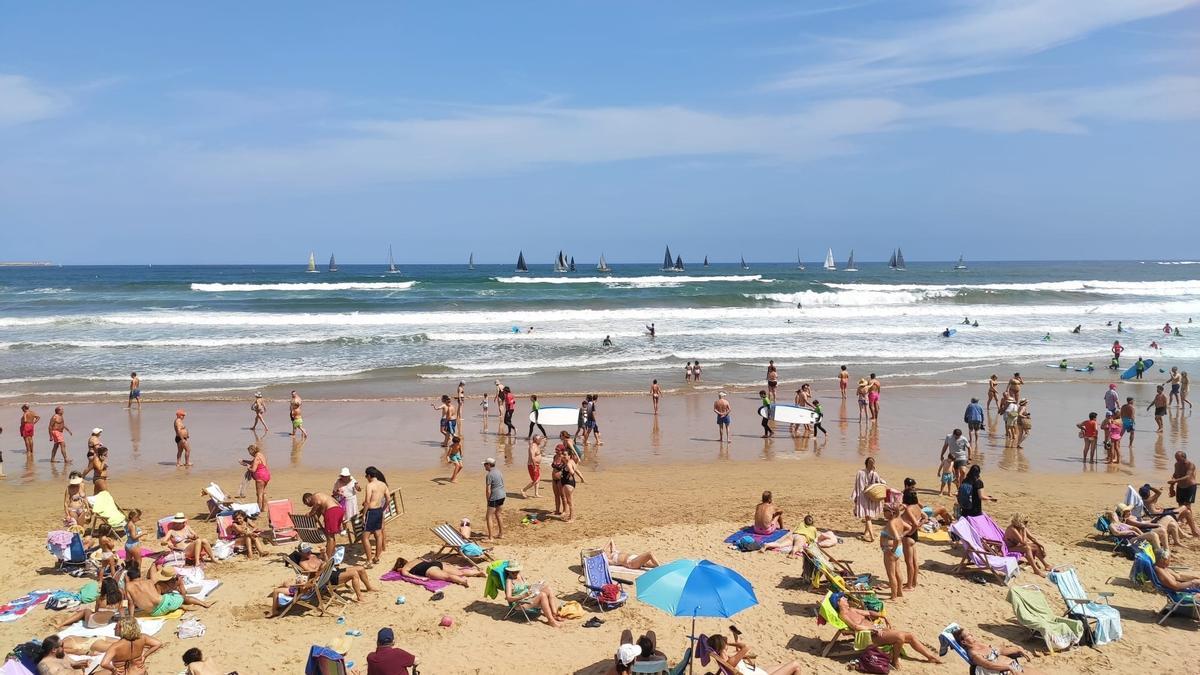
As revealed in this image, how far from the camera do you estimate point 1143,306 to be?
49.4 meters

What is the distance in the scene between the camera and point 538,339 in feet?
115

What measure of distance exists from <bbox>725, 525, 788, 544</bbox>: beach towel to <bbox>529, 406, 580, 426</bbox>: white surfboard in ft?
20.7

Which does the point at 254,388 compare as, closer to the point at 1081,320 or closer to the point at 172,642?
the point at 172,642

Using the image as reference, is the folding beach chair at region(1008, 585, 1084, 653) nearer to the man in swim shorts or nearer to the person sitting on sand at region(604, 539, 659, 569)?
the person sitting on sand at region(604, 539, 659, 569)

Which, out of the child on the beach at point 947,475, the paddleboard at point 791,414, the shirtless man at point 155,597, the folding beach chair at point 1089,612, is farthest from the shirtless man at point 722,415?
the shirtless man at point 155,597

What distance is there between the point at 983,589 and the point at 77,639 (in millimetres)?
9911

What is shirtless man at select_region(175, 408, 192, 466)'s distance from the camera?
1512 cm

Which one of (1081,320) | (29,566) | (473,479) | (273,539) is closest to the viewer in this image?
(29,566)

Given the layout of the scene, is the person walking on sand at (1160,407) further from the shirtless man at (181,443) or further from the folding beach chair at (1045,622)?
the shirtless man at (181,443)

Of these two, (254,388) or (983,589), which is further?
(254,388)

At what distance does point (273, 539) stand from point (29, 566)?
9.64ft

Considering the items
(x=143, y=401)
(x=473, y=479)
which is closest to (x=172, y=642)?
(x=473, y=479)

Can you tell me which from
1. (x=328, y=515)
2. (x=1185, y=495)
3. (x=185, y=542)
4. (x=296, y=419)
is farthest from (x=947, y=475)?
(x=296, y=419)

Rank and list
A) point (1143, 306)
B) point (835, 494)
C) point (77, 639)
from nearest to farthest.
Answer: point (77, 639)
point (835, 494)
point (1143, 306)
